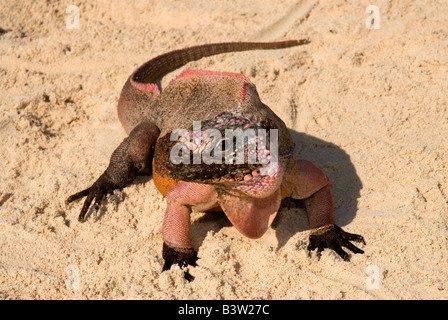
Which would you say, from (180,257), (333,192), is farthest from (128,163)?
(333,192)

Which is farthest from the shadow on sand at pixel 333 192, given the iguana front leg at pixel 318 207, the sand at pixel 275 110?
the iguana front leg at pixel 318 207

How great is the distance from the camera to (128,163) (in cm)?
392

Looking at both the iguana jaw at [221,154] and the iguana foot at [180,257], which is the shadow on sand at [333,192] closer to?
the iguana foot at [180,257]

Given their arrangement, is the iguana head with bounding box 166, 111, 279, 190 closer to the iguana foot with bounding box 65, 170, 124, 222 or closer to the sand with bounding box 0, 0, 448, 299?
the sand with bounding box 0, 0, 448, 299

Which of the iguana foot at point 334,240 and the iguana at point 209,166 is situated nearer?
the iguana at point 209,166

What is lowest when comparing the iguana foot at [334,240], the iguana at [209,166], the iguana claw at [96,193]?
the iguana claw at [96,193]

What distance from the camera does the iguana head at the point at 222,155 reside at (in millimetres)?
2619

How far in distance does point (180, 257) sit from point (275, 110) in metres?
1.93

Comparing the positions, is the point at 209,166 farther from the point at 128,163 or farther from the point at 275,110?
the point at 275,110

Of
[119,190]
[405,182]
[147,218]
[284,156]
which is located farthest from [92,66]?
[405,182]

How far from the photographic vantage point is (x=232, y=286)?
2980 millimetres

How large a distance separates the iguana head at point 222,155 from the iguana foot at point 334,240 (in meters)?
0.81

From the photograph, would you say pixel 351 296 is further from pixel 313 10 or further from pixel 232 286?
pixel 313 10

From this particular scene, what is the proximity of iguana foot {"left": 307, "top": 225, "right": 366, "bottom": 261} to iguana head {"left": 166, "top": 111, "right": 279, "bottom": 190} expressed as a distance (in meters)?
0.81
